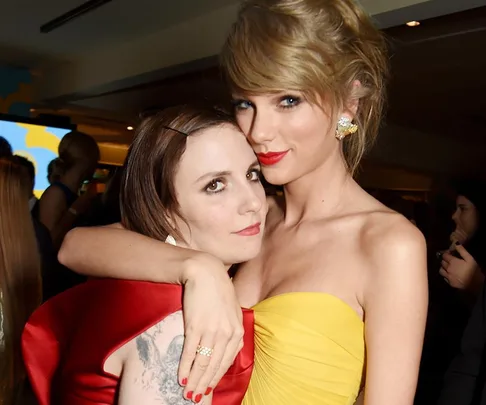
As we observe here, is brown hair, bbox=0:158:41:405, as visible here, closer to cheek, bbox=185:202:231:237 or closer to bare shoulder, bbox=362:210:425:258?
cheek, bbox=185:202:231:237

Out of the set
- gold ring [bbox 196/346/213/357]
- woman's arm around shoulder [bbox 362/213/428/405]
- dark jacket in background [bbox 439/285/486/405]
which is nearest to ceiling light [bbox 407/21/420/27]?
dark jacket in background [bbox 439/285/486/405]

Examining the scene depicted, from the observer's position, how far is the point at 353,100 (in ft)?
4.27

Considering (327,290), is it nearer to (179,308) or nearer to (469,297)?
(179,308)

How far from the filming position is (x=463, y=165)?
6.54 metres

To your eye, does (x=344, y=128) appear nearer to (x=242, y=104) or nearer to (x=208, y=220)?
(x=242, y=104)

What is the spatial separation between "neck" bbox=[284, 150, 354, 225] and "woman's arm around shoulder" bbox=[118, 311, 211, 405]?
0.48 meters

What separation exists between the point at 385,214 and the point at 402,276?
0.48 feet

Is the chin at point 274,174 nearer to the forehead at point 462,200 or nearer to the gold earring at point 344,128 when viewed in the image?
the gold earring at point 344,128

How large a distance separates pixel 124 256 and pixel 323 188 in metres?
0.47

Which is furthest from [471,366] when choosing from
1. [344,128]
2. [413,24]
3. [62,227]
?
[413,24]

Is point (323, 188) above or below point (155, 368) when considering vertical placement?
above

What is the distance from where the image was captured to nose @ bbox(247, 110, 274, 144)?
120cm

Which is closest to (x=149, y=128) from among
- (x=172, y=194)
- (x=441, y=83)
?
(x=172, y=194)

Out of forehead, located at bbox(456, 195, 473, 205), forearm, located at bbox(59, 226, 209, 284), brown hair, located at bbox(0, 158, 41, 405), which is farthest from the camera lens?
forehead, located at bbox(456, 195, 473, 205)
